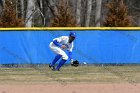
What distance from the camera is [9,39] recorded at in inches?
730

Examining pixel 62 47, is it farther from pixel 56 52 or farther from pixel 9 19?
pixel 9 19

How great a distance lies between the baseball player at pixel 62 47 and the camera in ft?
54.2

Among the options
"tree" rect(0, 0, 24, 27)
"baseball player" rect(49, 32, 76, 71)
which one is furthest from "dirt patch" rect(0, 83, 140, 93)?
"tree" rect(0, 0, 24, 27)

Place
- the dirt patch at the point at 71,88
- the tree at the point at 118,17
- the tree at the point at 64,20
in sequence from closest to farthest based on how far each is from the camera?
the dirt patch at the point at 71,88, the tree at the point at 64,20, the tree at the point at 118,17

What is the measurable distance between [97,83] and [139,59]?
19.8 ft

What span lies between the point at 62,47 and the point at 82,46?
7.05ft

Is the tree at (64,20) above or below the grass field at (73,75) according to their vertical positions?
above

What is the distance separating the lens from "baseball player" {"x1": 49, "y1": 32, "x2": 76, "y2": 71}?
16514 mm

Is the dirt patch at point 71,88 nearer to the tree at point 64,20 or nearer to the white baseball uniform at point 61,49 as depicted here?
the white baseball uniform at point 61,49

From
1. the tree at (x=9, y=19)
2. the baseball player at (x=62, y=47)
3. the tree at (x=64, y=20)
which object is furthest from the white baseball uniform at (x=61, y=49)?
the tree at (x=64, y=20)

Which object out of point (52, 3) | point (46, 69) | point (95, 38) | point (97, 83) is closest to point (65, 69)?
point (46, 69)

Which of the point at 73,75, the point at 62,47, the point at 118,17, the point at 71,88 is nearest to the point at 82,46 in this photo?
the point at 62,47

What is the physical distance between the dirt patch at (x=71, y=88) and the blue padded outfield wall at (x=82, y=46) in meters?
5.75

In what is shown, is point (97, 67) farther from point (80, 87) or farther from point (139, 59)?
point (80, 87)
